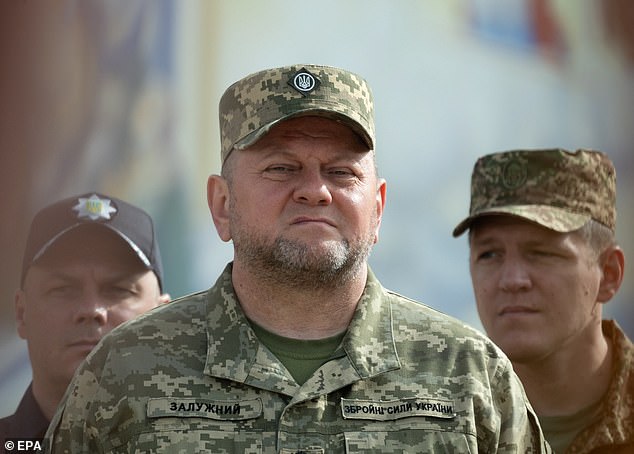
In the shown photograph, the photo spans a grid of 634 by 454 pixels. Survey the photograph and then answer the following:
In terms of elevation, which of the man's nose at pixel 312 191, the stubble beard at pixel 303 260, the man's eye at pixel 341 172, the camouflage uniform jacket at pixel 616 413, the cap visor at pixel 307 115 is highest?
the cap visor at pixel 307 115

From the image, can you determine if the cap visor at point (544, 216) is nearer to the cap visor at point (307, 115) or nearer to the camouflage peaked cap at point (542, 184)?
the camouflage peaked cap at point (542, 184)

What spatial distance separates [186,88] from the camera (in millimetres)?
3133

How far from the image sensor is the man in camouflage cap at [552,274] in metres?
3.24

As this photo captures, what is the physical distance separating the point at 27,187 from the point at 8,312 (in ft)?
1.09

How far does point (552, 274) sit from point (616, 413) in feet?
1.39

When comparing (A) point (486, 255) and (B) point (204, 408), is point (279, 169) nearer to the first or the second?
(B) point (204, 408)

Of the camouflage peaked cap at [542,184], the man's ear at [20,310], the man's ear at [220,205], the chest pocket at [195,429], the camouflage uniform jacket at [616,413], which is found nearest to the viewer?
the chest pocket at [195,429]

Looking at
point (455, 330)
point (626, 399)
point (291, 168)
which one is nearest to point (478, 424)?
point (455, 330)

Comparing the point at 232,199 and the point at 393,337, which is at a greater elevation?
the point at 232,199

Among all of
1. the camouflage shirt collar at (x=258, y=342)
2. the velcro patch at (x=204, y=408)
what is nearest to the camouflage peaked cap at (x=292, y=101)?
the camouflage shirt collar at (x=258, y=342)

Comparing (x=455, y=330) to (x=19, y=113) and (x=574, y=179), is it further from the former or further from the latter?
(x=19, y=113)

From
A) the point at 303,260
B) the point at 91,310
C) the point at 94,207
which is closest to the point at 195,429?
the point at 303,260

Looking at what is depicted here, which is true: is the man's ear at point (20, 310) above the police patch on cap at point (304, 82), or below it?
below

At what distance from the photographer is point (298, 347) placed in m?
2.44
